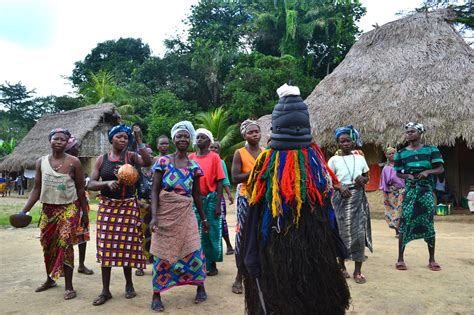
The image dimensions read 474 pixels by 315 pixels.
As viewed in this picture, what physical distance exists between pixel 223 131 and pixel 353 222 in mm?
14396

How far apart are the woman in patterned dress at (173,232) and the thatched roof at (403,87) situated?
27.7 feet

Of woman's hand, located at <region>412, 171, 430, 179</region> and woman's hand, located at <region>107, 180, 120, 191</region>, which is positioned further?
woman's hand, located at <region>412, 171, 430, 179</region>

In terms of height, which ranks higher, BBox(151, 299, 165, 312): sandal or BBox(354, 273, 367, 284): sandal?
BBox(354, 273, 367, 284): sandal

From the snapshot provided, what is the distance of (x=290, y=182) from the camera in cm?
227

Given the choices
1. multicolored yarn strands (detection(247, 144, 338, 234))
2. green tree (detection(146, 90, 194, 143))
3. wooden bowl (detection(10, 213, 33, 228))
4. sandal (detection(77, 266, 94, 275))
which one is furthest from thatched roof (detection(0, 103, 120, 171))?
multicolored yarn strands (detection(247, 144, 338, 234))

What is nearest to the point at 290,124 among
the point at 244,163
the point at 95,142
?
the point at 244,163

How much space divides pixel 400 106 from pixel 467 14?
592cm

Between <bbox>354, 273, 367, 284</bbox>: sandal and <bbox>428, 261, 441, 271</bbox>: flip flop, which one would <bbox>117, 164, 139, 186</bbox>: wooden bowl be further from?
<bbox>428, 261, 441, 271</bbox>: flip flop

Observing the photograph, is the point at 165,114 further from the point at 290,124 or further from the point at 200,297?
the point at 290,124

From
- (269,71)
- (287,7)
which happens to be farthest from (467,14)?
(287,7)

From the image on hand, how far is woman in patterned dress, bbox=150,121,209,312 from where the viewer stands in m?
3.67

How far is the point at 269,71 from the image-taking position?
19625mm

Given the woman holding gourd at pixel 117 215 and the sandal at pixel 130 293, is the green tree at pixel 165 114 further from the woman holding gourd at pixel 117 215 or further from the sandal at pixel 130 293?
the sandal at pixel 130 293

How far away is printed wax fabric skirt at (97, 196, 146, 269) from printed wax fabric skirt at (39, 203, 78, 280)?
47cm
